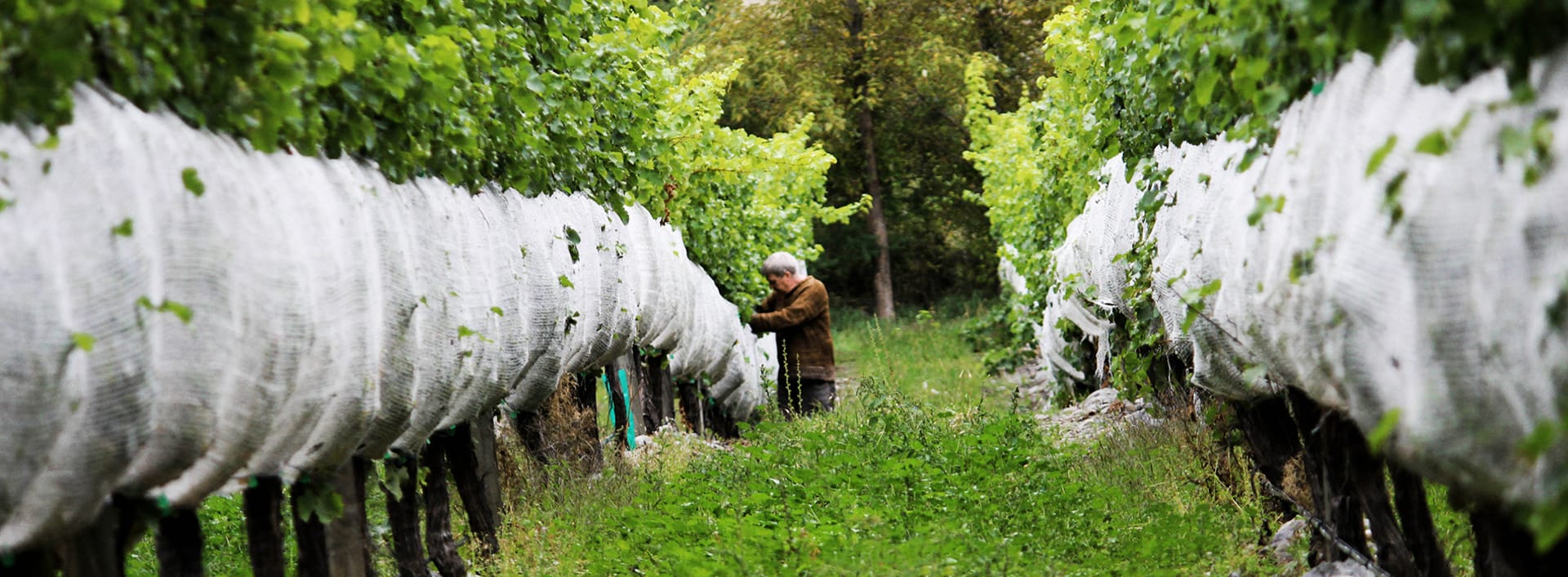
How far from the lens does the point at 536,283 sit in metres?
6.05

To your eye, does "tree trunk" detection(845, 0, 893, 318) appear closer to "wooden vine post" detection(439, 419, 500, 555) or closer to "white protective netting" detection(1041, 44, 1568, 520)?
"wooden vine post" detection(439, 419, 500, 555)

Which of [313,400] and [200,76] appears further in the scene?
[313,400]

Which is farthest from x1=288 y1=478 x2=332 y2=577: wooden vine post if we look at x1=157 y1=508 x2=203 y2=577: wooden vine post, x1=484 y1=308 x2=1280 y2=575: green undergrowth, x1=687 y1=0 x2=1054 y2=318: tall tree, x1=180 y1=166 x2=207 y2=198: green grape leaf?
x1=687 y1=0 x2=1054 y2=318: tall tree

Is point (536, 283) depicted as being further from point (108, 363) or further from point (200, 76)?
point (108, 363)

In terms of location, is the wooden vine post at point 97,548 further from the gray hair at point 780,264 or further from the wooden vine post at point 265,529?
the gray hair at point 780,264

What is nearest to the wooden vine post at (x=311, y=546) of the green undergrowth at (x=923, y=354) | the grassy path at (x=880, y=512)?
the grassy path at (x=880, y=512)

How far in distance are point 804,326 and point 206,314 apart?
10711 millimetres

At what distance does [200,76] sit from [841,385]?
718 inches

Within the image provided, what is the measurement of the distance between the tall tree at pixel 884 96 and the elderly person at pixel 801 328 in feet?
47.9

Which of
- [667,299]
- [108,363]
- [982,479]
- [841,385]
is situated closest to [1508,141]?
[108,363]

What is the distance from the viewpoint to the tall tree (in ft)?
102

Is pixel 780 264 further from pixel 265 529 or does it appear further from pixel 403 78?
pixel 265 529

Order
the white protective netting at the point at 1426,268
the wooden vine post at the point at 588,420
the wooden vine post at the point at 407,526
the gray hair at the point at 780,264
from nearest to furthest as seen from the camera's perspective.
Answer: the white protective netting at the point at 1426,268 → the wooden vine post at the point at 407,526 → the wooden vine post at the point at 588,420 → the gray hair at the point at 780,264

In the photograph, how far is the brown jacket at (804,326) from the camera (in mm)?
13516
